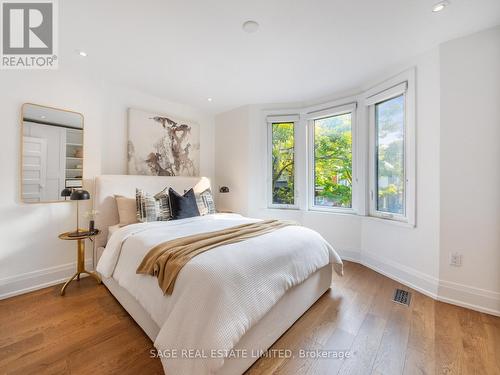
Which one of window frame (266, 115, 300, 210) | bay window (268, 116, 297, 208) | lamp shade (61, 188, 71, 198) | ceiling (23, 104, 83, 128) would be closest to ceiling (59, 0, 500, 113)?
ceiling (23, 104, 83, 128)

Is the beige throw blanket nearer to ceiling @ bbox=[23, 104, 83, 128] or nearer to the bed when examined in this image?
the bed

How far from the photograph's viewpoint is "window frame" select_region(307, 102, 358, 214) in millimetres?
3170

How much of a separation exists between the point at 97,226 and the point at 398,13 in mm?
3669

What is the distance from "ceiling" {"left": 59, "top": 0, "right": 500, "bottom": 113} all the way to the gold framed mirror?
2.07 ft

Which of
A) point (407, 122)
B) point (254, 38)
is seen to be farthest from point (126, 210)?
point (407, 122)

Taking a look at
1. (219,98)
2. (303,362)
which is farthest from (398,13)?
(303,362)

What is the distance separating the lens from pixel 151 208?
2.60 m

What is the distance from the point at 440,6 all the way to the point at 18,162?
4064mm

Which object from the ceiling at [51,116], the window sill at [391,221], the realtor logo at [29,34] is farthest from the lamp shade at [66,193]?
the window sill at [391,221]

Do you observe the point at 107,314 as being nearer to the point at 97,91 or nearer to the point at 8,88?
the point at 8,88

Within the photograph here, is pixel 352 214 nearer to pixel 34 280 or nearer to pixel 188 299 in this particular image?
pixel 188 299

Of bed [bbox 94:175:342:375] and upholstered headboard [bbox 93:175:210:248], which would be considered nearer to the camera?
bed [bbox 94:175:342:375]

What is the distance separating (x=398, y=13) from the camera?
1.75 m

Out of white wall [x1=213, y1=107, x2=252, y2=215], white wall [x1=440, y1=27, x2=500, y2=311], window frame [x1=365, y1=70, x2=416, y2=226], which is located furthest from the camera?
white wall [x1=213, y1=107, x2=252, y2=215]
